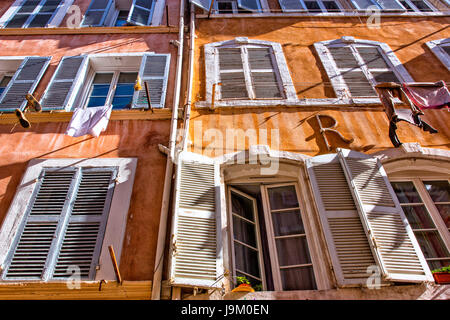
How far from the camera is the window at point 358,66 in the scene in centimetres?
577

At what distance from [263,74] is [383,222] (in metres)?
3.49

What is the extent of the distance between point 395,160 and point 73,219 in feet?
14.7

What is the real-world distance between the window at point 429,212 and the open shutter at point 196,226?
8.68 feet

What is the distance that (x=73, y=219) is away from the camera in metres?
3.95

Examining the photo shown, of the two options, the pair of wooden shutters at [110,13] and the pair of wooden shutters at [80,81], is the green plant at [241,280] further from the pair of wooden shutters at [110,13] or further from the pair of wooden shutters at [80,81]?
the pair of wooden shutters at [110,13]

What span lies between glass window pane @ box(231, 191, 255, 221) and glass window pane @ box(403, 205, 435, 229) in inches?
84.1

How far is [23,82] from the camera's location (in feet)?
19.4

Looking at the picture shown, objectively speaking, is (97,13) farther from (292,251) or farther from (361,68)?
(292,251)

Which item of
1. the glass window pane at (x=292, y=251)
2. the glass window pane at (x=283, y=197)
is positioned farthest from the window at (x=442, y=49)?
the glass window pane at (x=292, y=251)

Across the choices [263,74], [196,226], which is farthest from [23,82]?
[196,226]

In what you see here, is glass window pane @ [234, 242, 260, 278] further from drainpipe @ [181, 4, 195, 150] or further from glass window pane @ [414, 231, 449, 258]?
glass window pane @ [414, 231, 449, 258]
